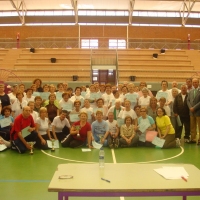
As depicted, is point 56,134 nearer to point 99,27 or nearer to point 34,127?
point 34,127

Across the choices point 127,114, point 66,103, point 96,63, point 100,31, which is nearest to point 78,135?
point 66,103

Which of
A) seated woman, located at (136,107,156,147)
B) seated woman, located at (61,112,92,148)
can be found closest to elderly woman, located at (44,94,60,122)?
seated woman, located at (61,112,92,148)

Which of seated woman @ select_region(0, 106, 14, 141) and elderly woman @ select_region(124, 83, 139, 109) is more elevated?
elderly woman @ select_region(124, 83, 139, 109)

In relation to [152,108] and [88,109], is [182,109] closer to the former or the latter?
[152,108]

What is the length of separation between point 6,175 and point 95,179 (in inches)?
122

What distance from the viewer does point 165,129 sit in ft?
27.1

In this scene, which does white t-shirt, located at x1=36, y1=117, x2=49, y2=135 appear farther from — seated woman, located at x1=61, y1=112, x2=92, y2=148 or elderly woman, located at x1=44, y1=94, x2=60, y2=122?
elderly woman, located at x1=44, y1=94, x2=60, y2=122

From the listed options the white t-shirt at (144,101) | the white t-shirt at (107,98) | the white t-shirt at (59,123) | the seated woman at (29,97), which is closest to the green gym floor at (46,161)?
the white t-shirt at (59,123)

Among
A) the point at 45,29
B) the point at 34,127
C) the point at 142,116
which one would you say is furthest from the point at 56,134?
the point at 45,29

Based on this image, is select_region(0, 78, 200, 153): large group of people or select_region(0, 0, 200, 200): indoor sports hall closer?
select_region(0, 0, 200, 200): indoor sports hall

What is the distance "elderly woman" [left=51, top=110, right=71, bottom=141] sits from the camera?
8.35 metres

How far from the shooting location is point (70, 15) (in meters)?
27.5

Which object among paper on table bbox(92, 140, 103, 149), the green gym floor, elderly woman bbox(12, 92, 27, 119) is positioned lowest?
the green gym floor

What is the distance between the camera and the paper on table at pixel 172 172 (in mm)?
3266
